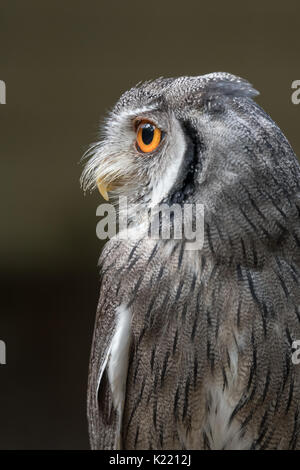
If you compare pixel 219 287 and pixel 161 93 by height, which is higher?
pixel 161 93

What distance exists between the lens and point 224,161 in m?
1.52

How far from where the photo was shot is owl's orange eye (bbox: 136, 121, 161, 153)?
1657mm

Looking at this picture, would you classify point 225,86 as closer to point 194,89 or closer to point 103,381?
point 194,89

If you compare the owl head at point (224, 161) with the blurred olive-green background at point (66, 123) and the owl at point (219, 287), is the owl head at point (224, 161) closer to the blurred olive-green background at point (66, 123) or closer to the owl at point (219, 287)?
the owl at point (219, 287)

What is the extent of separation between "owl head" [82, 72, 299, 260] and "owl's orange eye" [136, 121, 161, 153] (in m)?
0.02

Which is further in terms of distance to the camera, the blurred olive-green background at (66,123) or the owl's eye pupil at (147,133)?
the blurred olive-green background at (66,123)

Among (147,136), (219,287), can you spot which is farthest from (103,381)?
(147,136)

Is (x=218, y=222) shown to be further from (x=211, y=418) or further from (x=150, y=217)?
(x=211, y=418)

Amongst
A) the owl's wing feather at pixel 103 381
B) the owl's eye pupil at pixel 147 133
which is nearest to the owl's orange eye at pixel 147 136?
the owl's eye pupil at pixel 147 133

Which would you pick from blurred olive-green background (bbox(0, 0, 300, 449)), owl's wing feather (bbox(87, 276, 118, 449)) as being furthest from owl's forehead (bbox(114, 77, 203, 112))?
blurred olive-green background (bbox(0, 0, 300, 449))

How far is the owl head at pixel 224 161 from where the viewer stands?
1.52m

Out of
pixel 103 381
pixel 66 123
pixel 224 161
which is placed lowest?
pixel 103 381
